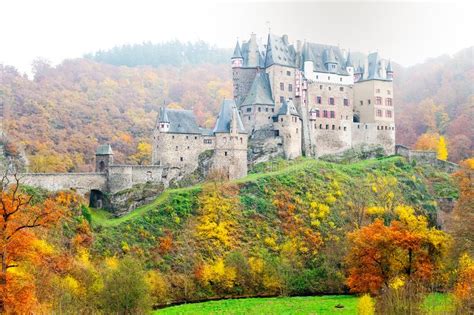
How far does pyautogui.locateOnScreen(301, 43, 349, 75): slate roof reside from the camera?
7362 cm

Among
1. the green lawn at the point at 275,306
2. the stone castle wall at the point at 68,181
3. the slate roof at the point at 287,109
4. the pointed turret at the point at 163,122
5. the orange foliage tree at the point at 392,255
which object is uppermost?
the slate roof at the point at 287,109

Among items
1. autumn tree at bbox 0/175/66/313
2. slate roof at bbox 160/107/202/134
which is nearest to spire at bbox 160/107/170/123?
slate roof at bbox 160/107/202/134

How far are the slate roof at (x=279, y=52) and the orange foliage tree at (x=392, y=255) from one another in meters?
28.1

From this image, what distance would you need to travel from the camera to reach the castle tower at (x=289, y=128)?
219 ft

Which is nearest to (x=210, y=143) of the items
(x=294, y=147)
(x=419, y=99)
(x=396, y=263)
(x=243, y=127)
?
(x=243, y=127)

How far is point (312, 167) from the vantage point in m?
66.1

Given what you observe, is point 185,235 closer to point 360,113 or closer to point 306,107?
point 306,107

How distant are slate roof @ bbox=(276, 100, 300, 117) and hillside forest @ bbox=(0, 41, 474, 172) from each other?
69.4 ft

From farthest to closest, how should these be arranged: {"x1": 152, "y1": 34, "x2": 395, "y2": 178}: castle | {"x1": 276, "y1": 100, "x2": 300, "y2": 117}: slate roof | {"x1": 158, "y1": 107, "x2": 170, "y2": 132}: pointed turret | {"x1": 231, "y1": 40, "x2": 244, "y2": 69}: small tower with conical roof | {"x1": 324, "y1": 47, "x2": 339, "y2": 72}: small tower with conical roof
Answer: {"x1": 324, "y1": 47, "x2": 339, "y2": 72}: small tower with conical roof < {"x1": 231, "y1": 40, "x2": 244, "y2": 69}: small tower with conical roof < {"x1": 276, "y1": 100, "x2": 300, "y2": 117}: slate roof < {"x1": 152, "y1": 34, "x2": 395, "y2": 178}: castle < {"x1": 158, "y1": 107, "x2": 170, "y2": 132}: pointed turret

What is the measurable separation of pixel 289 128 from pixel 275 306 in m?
23.7

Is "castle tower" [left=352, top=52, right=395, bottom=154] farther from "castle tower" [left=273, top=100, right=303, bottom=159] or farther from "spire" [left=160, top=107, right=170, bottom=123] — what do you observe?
"spire" [left=160, top=107, right=170, bottom=123]

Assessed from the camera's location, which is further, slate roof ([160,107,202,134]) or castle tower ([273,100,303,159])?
castle tower ([273,100,303,159])

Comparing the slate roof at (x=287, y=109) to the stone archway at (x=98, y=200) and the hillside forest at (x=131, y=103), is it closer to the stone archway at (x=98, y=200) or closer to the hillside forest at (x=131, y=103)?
the stone archway at (x=98, y=200)

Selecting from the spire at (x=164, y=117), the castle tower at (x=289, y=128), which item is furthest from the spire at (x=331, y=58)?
the spire at (x=164, y=117)
